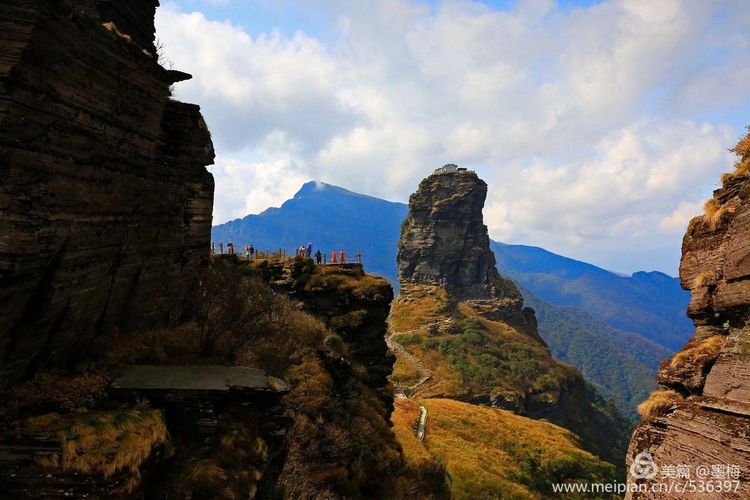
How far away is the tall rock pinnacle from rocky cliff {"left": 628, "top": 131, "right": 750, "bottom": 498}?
146 metres

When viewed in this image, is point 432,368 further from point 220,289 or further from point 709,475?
point 709,475

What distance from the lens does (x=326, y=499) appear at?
1777 cm

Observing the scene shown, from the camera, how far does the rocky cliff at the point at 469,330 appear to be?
356 feet

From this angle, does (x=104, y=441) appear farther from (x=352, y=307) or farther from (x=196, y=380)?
(x=352, y=307)

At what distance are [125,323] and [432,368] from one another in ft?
350

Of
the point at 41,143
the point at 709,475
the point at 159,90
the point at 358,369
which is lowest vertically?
the point at 358,369

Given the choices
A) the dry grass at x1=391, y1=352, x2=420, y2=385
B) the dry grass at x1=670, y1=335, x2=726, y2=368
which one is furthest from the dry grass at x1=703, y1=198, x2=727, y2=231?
the dry grass at x1=391, y1=352, x2=420, y2=385

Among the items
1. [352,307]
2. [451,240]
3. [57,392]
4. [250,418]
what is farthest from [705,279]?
[451,240]

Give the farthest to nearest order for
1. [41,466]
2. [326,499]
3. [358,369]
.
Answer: [358,369] < [326,499] < [41,466]

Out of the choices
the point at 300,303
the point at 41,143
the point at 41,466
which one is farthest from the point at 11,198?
the point at 300,303

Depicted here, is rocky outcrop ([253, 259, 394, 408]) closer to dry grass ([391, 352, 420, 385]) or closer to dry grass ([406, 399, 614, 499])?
dry grass ([406, 399, 614, 499])

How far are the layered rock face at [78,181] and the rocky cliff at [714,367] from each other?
17.4 metres

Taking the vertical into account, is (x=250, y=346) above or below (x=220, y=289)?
below

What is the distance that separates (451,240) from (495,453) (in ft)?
360
